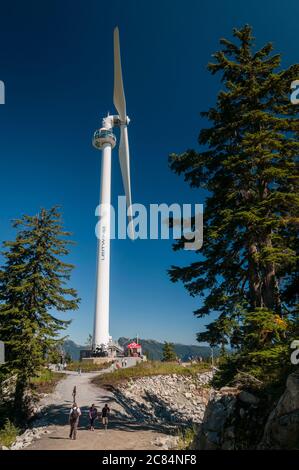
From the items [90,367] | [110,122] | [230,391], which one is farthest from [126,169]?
[110,122]

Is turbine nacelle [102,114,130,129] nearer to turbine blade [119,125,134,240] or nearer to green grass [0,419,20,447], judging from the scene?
turbine blade [119,125,134,240]

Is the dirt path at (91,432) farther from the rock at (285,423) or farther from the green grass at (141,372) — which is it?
the rock at (285,423)

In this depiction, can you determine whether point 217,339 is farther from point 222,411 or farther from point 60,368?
point 60,368

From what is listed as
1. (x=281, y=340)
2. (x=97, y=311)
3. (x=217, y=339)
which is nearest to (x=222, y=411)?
(x=281, y=340)

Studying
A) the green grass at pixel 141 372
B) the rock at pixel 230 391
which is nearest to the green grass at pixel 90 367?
the green grass at pixel 141 372

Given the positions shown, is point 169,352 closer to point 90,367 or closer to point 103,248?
point 103,248

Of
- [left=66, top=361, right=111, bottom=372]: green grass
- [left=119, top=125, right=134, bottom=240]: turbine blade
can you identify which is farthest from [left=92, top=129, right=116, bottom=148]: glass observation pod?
[left=66, top=361, right=111, bottom=372]: green grass
